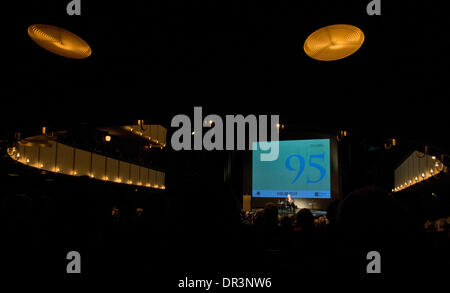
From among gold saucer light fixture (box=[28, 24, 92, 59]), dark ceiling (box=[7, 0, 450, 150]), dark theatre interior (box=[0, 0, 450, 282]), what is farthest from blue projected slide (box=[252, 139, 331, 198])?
gold saucer light fixture (box=[28, 24, 92, 59])

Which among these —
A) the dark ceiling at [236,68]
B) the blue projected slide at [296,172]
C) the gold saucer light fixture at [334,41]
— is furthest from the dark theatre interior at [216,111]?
the blue projected slide at [296,172]

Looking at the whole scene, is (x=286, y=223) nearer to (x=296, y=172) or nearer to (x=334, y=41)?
(x=334, y=41)

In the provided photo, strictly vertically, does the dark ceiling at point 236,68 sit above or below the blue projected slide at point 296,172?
above

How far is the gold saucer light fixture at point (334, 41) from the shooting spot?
2.08 m

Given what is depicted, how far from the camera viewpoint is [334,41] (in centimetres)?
221

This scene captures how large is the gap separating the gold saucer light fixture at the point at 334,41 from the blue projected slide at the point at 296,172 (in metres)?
5.63

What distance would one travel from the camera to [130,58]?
3402mm

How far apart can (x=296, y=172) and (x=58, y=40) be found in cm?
665

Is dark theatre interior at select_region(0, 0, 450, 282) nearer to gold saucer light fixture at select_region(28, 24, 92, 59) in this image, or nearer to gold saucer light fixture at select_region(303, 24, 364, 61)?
gold saucer light fixture at select_region(28, 24, 92, 59)

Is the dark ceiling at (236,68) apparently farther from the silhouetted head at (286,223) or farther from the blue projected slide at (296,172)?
the blue projected slide at (296,172)

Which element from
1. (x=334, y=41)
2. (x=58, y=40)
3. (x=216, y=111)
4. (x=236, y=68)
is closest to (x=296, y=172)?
(x=216, y=111)

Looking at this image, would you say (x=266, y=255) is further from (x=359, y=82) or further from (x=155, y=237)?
(x=359, y=82)

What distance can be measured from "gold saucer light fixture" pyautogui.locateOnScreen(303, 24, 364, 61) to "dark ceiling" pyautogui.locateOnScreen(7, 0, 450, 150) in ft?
1.55

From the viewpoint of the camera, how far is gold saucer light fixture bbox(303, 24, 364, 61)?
2076 millimetres
